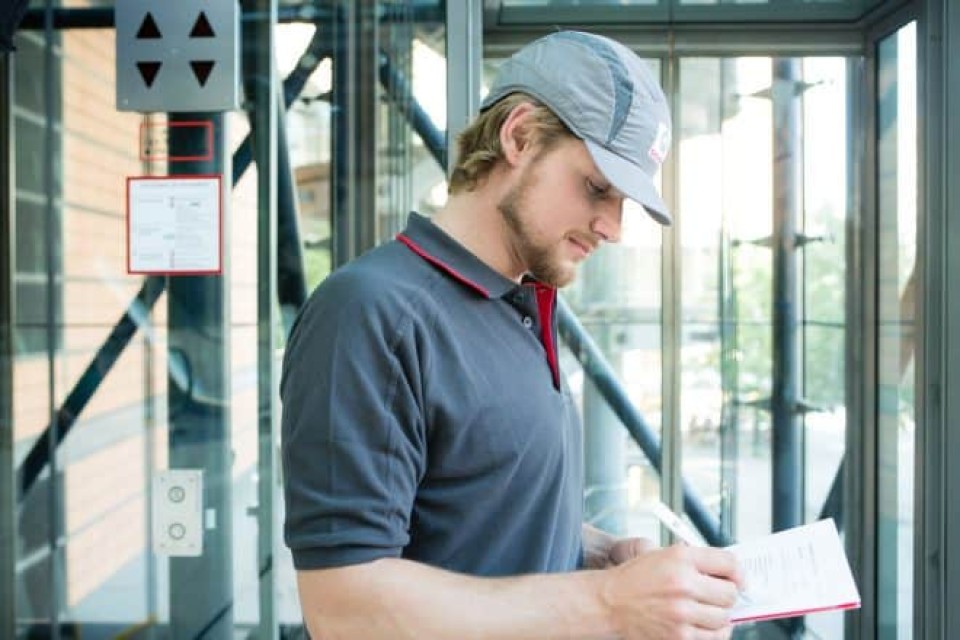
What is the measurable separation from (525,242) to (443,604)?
0.45 meters

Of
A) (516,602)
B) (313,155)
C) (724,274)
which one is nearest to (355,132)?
(313,155)

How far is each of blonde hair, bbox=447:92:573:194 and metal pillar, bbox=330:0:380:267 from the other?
190 cm

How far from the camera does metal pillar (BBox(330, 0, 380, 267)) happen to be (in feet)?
10.6

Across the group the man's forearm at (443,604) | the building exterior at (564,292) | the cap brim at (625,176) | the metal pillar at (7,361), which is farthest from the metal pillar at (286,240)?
the man's forearm at (443,604)

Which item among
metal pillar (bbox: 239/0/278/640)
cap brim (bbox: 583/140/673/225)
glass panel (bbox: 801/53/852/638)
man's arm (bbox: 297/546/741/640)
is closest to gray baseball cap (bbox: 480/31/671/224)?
cap brim (bbox: 583/140/673/225)

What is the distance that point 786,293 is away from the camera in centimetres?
410

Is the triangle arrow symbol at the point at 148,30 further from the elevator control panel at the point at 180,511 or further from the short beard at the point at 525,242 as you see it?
the short beard at the point at 525,242

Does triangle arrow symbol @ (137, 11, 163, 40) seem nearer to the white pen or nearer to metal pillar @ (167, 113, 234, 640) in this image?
metal pillar @ (167, 113, 234, 640)

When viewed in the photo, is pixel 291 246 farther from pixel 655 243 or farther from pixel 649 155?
pixel 649 155

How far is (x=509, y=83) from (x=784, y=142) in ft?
9.78

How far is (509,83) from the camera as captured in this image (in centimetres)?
131

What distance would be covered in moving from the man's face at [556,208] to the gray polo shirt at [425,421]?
2.0 inches

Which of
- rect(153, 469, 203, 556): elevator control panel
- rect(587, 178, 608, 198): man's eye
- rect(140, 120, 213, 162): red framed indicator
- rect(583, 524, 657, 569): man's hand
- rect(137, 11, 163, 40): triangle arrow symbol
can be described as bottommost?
rect(153, 469, 203, 556): elevator control panel

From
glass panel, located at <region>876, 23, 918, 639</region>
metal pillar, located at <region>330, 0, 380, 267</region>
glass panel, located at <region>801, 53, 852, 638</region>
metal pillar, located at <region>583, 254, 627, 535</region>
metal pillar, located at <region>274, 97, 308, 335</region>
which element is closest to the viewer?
metal pillar, located at <region>274, 97, 308, 335</region>
